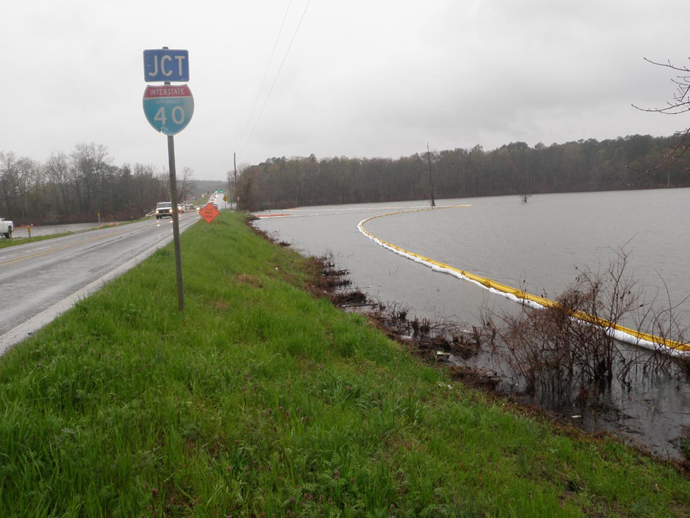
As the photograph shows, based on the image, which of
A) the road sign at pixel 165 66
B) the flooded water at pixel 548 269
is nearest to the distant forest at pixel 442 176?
the flooded water at pixel 548 269

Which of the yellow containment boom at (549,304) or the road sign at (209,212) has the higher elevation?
the road sign at (209,212)

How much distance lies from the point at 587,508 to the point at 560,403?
3.28 m

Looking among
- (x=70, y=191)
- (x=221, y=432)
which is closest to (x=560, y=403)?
(x=221, y=432)

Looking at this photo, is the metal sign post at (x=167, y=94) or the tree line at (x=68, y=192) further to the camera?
the tree line at (x=68, y=192)

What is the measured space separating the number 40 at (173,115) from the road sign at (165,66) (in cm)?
37

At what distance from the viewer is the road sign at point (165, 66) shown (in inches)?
228

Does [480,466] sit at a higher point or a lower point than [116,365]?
lower

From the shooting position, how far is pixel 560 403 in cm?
660

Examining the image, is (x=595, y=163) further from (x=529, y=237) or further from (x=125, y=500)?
(x=125, y=500)

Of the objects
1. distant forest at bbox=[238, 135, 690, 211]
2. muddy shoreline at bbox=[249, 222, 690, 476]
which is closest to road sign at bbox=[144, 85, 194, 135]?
muddy shoreline at bbox=[249, 222, 690, 476]

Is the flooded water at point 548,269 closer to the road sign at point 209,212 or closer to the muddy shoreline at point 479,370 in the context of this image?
the muddy shoreline at point 479,370

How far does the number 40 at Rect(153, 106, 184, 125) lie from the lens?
5.77m

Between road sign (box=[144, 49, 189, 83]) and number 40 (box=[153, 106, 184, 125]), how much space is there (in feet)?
1.23

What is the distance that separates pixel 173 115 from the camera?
5.81 m
